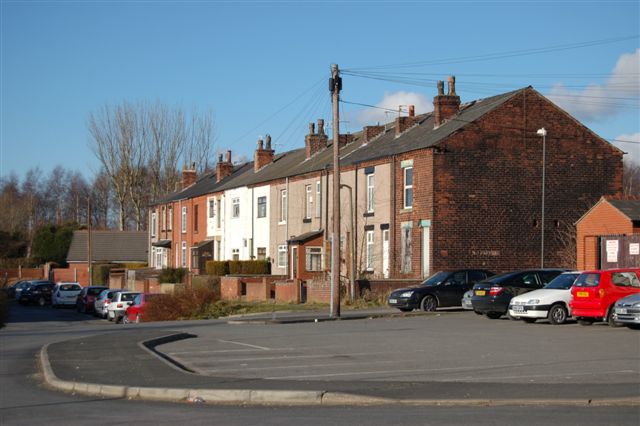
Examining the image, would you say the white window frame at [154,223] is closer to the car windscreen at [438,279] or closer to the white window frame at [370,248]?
the white window frame at [370,248]

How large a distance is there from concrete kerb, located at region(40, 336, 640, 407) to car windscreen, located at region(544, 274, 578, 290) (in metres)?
13.7

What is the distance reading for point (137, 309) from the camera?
128ft

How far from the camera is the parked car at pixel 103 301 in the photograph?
144 ft

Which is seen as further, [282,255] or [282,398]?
[282,255]

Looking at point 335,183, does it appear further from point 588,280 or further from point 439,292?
point 588,280

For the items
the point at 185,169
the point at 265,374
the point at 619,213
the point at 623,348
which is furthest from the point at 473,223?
the point at 185,169

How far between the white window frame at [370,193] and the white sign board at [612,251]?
12681 millimetres

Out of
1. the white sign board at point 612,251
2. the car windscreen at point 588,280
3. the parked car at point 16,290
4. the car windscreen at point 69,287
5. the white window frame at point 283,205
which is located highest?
the white window frame at point 283,205

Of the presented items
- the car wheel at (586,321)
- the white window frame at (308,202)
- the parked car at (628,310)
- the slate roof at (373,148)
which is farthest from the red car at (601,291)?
the white window frame at (308,202)

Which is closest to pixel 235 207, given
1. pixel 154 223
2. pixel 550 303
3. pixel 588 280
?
pixel 154 223

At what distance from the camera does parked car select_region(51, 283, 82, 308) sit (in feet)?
185

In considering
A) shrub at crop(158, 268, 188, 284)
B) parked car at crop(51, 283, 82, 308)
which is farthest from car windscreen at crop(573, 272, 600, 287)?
parked car at crop(51, 283, 82, 308)

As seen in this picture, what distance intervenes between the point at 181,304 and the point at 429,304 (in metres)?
12.5

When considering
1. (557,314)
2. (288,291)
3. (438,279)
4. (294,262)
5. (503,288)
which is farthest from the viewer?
(294,262)
